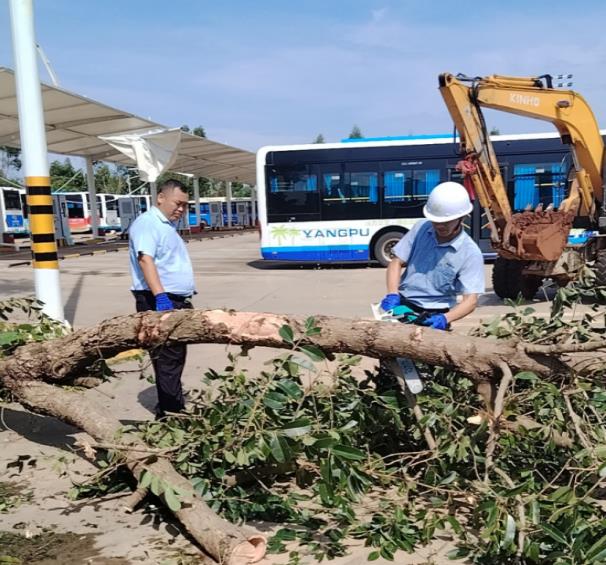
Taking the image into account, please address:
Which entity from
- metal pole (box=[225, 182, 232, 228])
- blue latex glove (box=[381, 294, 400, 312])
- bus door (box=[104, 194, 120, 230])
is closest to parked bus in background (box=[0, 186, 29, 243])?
bus door (box=[104, 194, 120, 230])

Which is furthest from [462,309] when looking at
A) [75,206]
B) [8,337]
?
[75,206]

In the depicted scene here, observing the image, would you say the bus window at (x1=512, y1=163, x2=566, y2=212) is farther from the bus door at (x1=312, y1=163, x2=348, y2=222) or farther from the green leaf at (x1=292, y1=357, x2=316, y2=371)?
the green leaf at (x1=292, y1=357, x2=316, y2=371)

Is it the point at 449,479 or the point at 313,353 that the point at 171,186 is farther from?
the point at 449,479

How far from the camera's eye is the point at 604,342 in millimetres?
2873

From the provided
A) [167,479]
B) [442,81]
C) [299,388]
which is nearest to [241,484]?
[167,479]

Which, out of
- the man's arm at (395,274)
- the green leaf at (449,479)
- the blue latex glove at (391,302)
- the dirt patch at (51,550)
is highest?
the man's arm at (395,274)

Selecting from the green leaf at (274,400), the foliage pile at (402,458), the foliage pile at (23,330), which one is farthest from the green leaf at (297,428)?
the foliage pile at (23,330)

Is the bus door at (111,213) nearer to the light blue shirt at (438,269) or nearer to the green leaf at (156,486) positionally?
the light blue shirt at (438,269)

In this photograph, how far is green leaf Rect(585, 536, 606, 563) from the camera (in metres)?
2.19

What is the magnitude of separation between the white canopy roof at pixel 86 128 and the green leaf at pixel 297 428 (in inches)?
461

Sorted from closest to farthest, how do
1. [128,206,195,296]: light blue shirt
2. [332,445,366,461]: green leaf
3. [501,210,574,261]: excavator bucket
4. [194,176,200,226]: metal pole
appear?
[332,445,366,461]: green leaf
[128,206,195,296]: light blue shirt
[501,210,574,261]: excavator bucket
[194,176,200,226]: metal pole

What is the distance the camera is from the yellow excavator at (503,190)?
8.94 metres

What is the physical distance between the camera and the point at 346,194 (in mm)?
14547

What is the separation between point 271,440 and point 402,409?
909 mm
